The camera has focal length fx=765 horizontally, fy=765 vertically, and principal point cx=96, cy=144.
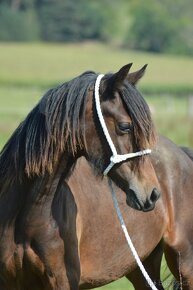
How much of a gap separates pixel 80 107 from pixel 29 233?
0.88 m

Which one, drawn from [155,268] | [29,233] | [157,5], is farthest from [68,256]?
[157,5]

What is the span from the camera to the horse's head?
453cm

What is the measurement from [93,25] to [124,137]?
90677 mm

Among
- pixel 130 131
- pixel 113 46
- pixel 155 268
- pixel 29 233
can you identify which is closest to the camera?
pixel 130 131

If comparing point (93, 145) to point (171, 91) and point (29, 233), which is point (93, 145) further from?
point (171, 91)

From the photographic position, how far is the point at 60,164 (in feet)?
15.7

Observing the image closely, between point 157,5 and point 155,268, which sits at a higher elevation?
point 155,268

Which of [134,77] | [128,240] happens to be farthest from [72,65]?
[134,77]

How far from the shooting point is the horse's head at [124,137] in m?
4.53

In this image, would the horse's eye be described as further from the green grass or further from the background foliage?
the background foliage

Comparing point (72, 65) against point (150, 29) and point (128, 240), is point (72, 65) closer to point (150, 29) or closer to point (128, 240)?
point (150, 29)

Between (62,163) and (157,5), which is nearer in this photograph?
(62,163)

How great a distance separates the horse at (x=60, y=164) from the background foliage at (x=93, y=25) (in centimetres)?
7960

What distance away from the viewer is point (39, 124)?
4754 mm
